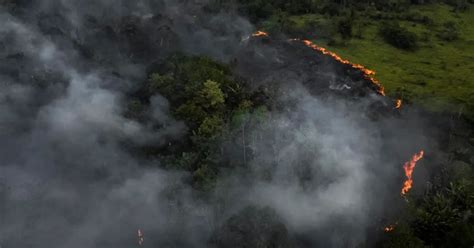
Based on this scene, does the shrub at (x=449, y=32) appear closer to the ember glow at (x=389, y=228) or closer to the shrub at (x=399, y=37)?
the shrub at (x=399, y=37)

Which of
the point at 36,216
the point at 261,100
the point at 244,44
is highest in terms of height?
the point at 244,44

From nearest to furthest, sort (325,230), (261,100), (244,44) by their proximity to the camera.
Result: 1. (325,230)
2. (261,100)
3. (244,44)

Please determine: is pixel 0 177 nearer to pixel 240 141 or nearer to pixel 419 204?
pixel 240 141

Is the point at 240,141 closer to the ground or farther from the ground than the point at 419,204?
farther from the ground

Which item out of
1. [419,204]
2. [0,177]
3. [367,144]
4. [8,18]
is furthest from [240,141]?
[8,18]

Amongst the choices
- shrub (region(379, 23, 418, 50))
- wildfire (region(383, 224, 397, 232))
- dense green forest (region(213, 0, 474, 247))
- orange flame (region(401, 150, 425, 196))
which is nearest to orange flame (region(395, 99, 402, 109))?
dense green forest (region(213, 0, 474, 247))

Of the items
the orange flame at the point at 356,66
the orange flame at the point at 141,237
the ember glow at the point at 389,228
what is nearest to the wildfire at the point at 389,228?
the ember glow at the point at 389,228

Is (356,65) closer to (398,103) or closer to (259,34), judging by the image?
(398,103)
